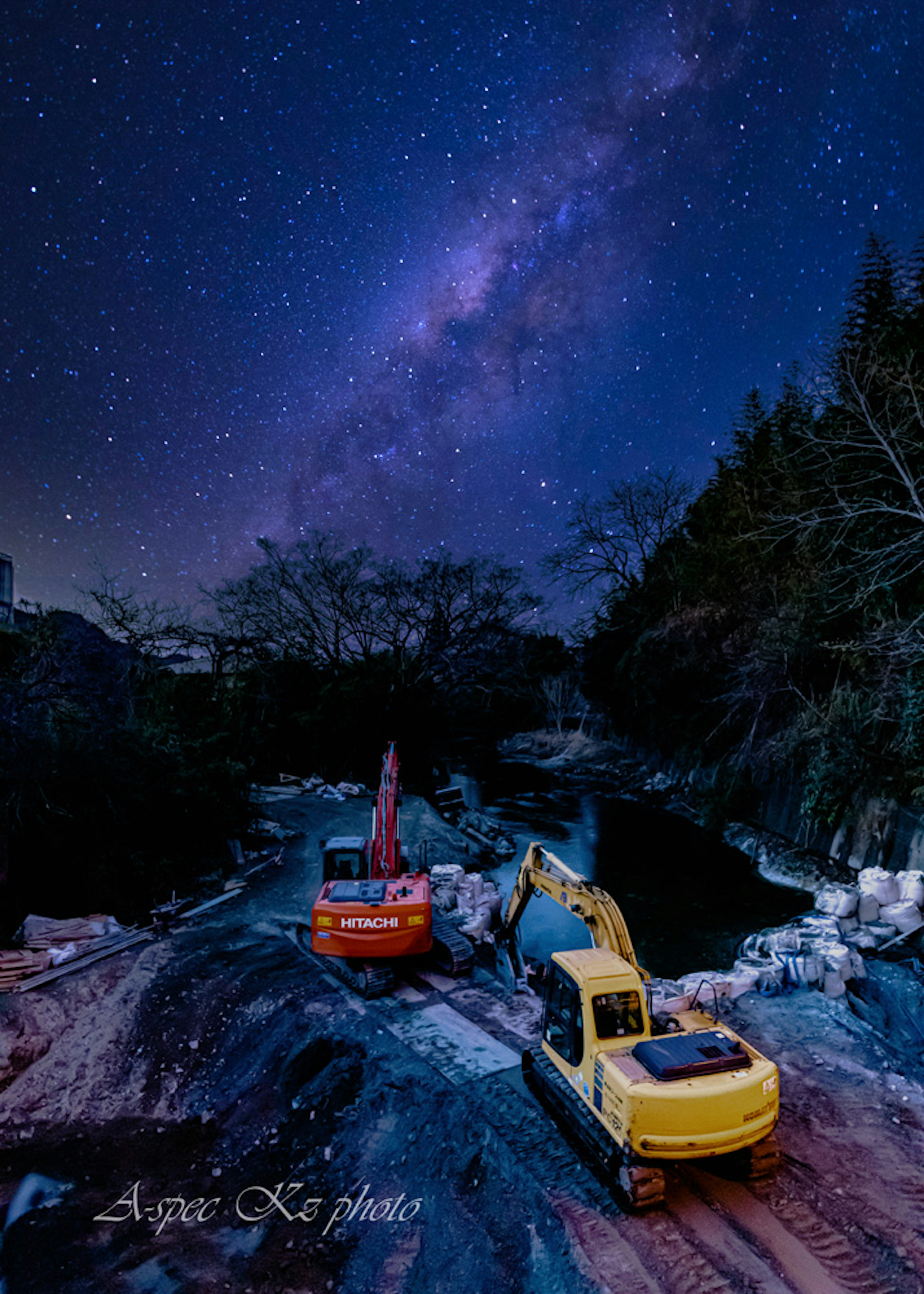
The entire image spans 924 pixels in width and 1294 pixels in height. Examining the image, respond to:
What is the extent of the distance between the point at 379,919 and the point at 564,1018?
3645mm

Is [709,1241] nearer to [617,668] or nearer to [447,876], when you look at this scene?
[447,876]

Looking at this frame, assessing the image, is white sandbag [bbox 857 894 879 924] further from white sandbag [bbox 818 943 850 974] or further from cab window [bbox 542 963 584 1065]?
cab window [bbox 542 963 584 1065]

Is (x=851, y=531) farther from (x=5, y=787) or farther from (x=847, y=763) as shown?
(x=5, y=787)

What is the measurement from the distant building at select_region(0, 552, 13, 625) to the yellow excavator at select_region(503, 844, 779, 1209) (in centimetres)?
2713

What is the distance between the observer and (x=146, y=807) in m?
15.2

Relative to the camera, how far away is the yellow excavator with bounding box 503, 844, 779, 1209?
215 inches

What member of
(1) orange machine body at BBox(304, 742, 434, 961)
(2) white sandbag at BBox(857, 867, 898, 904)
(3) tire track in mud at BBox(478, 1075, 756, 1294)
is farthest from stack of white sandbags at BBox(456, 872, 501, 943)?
(2) white sandbag at BBox(857, 867, 898, 904)

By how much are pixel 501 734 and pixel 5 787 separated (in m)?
43.5

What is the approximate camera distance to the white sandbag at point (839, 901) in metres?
12.4

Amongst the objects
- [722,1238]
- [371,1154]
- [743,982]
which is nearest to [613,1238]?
[722,1238]

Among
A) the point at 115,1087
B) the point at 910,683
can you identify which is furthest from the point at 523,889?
the point at 910,683

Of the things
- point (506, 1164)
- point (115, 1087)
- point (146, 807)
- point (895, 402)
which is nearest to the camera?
point (506, 1164)

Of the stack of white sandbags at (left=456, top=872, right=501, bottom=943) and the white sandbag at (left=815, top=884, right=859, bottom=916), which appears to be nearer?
the white sandbag at (left=815, top=884, right=859, bottom=916)

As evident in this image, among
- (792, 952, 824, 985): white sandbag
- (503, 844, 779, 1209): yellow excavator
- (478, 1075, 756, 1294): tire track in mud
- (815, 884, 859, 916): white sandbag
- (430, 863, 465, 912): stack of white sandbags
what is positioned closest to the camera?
(478, 1075, 756, 1294): tire track in mud
